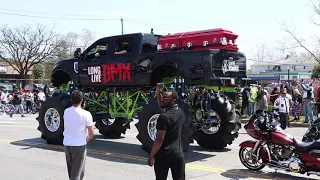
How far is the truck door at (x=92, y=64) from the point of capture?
11203 millimetres

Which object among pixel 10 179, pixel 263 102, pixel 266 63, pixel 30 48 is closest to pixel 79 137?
pixel 10 179

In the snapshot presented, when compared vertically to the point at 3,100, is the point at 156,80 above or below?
above

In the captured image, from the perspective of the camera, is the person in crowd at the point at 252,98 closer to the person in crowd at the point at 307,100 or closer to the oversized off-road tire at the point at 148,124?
the person in crowd at the point at 307,100

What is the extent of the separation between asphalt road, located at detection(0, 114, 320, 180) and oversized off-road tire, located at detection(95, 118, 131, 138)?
2.37 ft

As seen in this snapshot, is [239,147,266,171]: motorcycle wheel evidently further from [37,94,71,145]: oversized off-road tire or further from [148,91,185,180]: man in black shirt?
[37,94,71,145]: oversized off-road tire

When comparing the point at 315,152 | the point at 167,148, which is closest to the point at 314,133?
the point at 315,152

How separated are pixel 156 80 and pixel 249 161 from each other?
10.9ft

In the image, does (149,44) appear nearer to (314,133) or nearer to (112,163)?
(112,163)

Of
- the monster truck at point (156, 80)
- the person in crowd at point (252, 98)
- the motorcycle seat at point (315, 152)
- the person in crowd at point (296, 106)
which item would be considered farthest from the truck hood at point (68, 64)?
the person in crowd at point (296, 106)

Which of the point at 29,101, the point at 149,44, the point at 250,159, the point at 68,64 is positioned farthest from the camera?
the point at 29,101

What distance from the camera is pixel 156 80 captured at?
1017 centimetres

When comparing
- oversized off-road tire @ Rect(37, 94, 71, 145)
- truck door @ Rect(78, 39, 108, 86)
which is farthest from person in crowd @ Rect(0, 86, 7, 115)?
truck door @ Rect(78, 39, 108, 86)

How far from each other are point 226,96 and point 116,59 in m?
3.00

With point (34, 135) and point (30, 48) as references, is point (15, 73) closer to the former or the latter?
point (30, 48)
